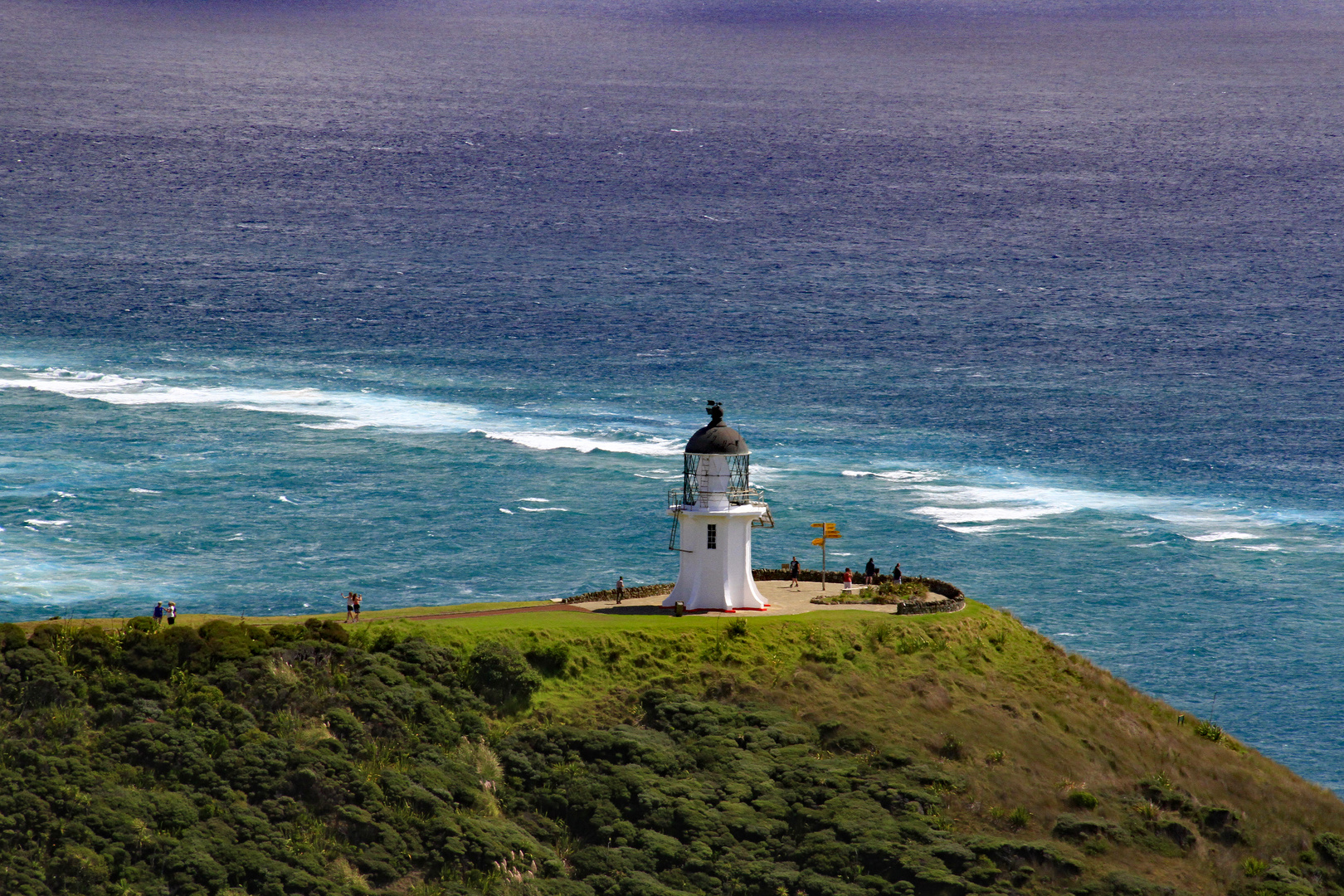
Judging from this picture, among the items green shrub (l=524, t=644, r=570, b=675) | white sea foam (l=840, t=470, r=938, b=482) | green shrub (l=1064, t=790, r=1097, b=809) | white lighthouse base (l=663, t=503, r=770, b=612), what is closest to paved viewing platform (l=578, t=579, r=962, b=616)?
white lighthouse base (l=663, t=503, r=770, b=612)

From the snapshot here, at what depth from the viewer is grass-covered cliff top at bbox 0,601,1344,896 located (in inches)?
1924

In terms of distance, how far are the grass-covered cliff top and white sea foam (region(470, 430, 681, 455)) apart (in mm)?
71542

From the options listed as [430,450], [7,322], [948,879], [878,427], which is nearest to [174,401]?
[430,450]

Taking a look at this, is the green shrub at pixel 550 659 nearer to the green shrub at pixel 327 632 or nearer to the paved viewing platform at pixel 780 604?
the paved viewing platform at pixel 780 604

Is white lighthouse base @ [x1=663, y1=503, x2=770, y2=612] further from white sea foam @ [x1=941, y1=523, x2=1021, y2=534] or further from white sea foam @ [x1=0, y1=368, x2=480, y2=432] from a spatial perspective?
white sea foam @ [x1=0, y1=368, x2=480, y2=432]

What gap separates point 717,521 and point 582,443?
73.8m

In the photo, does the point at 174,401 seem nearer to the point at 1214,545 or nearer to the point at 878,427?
the point at 878,427

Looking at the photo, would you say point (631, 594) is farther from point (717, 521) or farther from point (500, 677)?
point (500, 677)

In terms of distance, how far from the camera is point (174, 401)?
5738 inches

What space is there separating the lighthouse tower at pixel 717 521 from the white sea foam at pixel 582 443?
2724 inches

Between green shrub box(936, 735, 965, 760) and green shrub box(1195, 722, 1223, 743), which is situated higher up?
green shrub box(936, 735, 965, 760)

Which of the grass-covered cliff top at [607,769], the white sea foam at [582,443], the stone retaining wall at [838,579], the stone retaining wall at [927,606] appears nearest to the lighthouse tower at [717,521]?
the grass-covered cliff top at [607,769]

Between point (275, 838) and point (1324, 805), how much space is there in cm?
3955

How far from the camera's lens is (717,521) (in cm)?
6316
